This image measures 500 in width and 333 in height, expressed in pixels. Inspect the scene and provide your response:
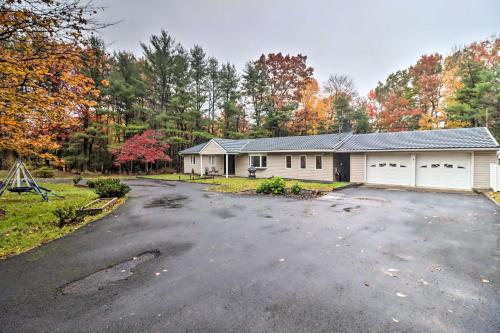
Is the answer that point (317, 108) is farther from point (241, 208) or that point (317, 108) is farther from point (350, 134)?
point (241, 208)

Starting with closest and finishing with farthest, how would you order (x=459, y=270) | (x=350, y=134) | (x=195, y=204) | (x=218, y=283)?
(x=218, y=283)
(x=459, y=270)
(x=195, y=204)
(x=350, y=134)

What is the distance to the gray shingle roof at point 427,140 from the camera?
42.7 feet

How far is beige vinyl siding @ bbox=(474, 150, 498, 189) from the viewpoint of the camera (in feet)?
41.0

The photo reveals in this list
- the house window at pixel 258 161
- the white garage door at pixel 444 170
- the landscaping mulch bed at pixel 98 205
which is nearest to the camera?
the landscaping mulch bed at pixel 98 205

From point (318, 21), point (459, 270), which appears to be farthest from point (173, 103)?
point (459, 270)

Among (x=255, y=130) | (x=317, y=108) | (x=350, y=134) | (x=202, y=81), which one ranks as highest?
(x=202, y=81)

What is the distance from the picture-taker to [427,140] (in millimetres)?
14781

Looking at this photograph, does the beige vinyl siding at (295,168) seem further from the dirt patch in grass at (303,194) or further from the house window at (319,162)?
the dirt patch in grass at (303,194)

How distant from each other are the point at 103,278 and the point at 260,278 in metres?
2.47

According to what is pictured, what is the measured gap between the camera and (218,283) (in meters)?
3.39

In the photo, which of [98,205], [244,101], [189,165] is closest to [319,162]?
[98,205]

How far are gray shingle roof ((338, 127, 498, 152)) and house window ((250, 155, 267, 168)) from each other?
276 inches

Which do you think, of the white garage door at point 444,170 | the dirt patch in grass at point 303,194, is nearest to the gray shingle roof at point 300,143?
the white garage door at point 444,170

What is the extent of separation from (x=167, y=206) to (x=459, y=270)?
28.9ft
